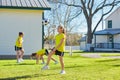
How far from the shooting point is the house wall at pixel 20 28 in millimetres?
23281

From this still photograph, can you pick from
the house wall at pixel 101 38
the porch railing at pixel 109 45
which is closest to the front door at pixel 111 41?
the porch railing at pixel 109 45

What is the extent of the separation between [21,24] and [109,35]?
118ft

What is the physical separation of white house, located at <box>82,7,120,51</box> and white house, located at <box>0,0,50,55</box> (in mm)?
31178

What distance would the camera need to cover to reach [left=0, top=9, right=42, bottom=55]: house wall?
23.3 metres

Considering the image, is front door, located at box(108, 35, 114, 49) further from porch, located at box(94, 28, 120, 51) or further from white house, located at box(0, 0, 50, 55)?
white house, located at box(0, 0, 50, 55)

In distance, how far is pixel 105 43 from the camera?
55812mm

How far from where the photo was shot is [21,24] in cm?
2348

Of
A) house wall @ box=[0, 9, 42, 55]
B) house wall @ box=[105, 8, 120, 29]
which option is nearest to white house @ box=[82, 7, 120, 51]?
house wall @ box=[105, 8, 120, 29]

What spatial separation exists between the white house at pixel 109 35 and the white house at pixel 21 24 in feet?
102

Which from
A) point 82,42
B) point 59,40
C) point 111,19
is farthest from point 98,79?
point 82,42

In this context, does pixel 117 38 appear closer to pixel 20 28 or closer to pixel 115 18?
pixel 115 18

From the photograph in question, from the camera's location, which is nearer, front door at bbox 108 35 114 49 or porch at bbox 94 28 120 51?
porch at bbox 94 28 120 51

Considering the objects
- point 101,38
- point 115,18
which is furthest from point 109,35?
point 115,18

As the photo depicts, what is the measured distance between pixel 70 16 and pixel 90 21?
654cm
